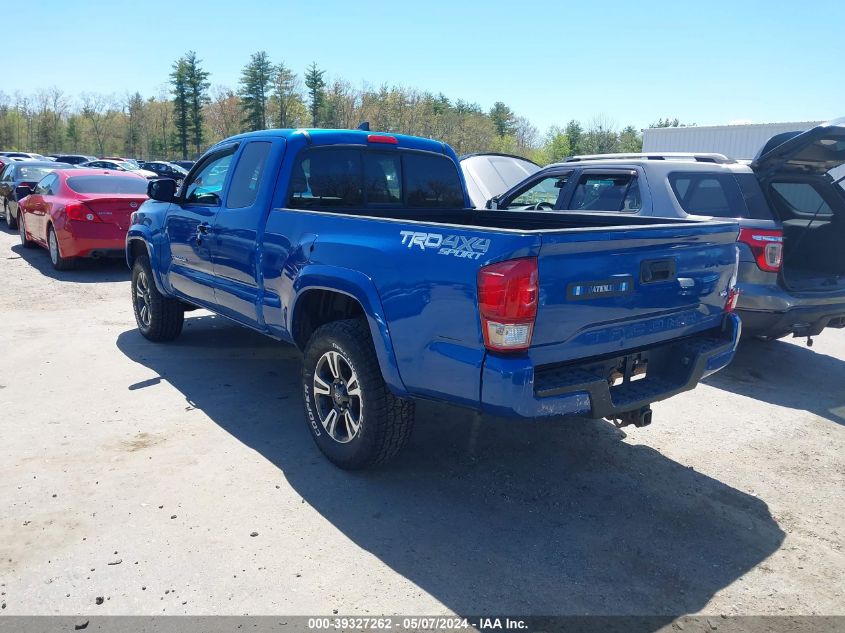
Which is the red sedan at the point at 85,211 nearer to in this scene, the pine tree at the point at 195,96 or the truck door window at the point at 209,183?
the truck door window at the point at 209,183

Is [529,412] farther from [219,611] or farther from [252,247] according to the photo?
[252,247]

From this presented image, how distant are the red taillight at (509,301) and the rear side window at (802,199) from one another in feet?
16.8

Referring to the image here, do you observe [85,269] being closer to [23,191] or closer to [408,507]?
[23,191]

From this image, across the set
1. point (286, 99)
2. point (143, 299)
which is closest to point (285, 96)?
point (286, 99)

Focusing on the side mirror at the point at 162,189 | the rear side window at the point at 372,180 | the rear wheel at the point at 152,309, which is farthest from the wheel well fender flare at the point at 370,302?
the rear wheel at the point at 152,309

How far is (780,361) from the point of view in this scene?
6879 mm

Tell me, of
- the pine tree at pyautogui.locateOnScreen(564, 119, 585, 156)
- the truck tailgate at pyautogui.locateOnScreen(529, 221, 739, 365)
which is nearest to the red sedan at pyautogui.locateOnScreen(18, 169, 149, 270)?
the truck tailgate at pyautogui.locateOnScreen(529, 221, 739, 365)

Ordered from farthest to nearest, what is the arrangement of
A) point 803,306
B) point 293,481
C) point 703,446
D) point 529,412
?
point 803,306 → point 703,446 → point 293,481 → point 529,412

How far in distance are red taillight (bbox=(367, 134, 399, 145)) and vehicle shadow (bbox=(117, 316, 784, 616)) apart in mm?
2116

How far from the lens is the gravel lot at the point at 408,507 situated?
117 inches

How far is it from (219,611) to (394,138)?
3672 millimetres

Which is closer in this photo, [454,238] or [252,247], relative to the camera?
[454,238]

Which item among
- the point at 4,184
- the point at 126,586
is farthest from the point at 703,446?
the point at 4,184

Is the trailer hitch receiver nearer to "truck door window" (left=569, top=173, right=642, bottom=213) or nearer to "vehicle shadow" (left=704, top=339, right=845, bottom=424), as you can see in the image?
"vehicle shadow" (left=704, top=339, right=845, bottom=424)
